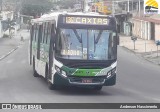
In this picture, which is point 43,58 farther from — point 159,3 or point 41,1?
point 41,1

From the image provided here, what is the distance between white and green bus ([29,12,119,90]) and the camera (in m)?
18.3

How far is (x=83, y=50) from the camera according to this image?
18.4m

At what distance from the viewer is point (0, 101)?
16.1m

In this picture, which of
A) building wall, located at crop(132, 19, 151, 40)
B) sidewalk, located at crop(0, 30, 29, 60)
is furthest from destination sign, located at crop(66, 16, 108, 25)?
building wall, located at crop(132, 19, 151, 40)

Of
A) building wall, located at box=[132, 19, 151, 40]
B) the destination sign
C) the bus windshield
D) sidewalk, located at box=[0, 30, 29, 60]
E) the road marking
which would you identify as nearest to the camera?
the road marking

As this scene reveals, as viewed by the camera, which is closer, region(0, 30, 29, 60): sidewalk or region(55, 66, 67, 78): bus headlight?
region(55, 66, 67, 78): bus headlight

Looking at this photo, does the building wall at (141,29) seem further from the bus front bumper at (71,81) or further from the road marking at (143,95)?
the bus front bumper at (71,81)

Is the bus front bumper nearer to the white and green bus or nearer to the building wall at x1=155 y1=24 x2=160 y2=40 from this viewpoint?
the white and green bus

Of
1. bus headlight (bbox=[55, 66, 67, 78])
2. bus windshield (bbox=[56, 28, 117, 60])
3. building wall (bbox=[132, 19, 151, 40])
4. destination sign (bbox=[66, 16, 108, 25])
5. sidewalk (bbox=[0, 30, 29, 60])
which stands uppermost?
destination sign (bbox=[66, 16, 108, 25])

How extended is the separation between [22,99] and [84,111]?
10.6 ft

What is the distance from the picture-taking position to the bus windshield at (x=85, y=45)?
60.4ft

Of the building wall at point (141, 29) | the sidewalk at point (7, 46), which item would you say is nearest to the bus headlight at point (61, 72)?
the sidewalk at point (7, 46)

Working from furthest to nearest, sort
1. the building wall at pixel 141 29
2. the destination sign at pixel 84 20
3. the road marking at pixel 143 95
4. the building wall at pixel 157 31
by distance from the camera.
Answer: the building wall at pixel 141 29 → the building wall at pixel 157 31 → the destination sign at pixel 84 20 → the road marking at pixel 143 95

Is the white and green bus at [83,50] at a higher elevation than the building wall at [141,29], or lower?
higher
